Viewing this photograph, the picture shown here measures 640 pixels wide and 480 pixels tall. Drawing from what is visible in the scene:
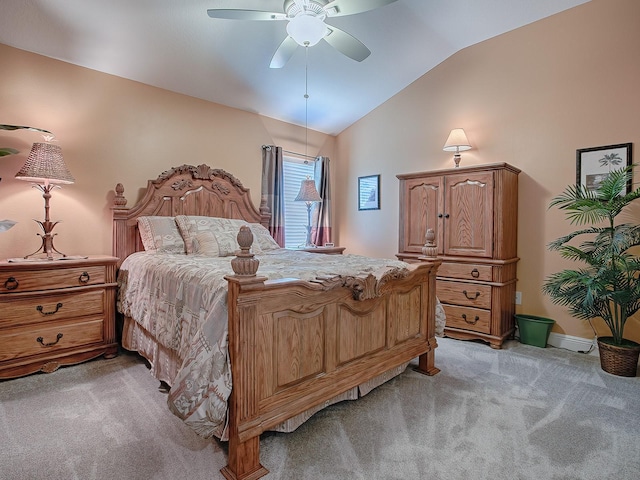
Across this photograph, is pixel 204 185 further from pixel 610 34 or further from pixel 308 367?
pixel 610 34

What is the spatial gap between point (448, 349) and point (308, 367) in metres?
1.89

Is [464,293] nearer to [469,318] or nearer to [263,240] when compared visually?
[469,318]

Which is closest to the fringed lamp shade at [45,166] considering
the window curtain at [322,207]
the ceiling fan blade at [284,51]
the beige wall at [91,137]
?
the beige wall at [91,137]

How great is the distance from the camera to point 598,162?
301cm

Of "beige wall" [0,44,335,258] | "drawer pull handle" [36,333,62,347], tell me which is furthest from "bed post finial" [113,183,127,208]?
"drawer pull handle" [36,333,62,347]

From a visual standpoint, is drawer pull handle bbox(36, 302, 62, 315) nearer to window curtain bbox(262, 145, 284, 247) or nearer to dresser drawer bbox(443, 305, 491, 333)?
window curtain bbox(262, 145, 284, 247)

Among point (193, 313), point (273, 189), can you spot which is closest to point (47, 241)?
point (193, 313)

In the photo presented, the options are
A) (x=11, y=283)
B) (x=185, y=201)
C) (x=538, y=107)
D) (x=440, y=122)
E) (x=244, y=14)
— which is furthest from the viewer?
(x=440, y=122)

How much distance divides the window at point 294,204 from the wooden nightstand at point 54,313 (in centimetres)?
229

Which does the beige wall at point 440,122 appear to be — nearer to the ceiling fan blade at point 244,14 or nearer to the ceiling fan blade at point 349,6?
the ceiling fan blade at point 244,14

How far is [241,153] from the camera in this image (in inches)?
163

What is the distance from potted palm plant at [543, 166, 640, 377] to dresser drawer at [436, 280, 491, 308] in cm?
55

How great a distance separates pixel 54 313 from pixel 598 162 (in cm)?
460

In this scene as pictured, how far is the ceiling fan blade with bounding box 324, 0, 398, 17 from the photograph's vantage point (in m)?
2.06
